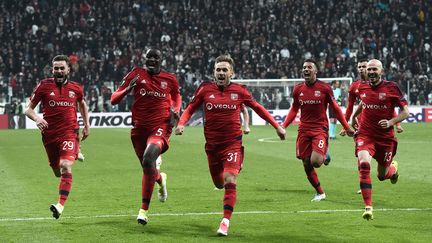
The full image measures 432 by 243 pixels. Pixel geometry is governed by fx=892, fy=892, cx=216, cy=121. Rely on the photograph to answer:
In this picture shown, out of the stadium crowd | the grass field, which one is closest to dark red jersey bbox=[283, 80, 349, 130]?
the grass field

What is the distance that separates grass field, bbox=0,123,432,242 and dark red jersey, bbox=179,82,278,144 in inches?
49.0

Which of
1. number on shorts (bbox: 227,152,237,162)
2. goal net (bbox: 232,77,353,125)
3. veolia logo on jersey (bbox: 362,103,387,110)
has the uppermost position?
veolia logo on jersey (bbox: 362,103,387,110)

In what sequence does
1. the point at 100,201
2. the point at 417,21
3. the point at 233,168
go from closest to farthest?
1. the point at 233,168
2. the point at 100,201
3. the point at 417,21

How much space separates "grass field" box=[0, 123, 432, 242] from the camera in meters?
11.4

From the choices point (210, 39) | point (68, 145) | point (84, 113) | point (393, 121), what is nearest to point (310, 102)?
point (393, 121)

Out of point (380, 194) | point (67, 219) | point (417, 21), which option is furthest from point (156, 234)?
point (417, 21)

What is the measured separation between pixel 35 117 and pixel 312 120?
16.0 ft

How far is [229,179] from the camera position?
1177 cm

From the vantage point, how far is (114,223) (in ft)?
40.7

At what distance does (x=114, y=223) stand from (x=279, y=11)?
138ft

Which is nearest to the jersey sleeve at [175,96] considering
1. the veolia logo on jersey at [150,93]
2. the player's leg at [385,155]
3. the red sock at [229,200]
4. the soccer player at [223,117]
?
the veolia logo on jersey at [150,93]

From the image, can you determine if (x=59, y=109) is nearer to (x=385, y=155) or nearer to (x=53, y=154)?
(x=53, y=154)

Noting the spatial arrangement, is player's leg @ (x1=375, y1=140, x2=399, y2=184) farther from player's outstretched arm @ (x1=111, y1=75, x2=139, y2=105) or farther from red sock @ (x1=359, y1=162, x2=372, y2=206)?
player's outstretched arm @ (x1=111, y1=75, x2=139, y2=105)

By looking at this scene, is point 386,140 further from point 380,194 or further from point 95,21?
point 95,21
